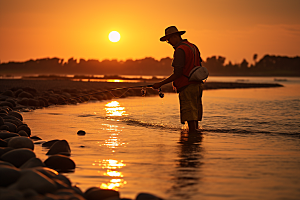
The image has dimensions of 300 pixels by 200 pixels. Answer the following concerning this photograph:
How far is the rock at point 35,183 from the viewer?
3.46m

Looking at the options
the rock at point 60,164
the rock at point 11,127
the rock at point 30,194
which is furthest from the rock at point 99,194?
the rock at point 11,127

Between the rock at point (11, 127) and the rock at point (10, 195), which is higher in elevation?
the rock at point (11, 127)

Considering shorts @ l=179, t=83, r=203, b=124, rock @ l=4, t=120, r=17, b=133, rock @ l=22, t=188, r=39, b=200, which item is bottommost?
rock @ l=22, t=188, r=39, b=200

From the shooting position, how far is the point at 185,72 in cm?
748

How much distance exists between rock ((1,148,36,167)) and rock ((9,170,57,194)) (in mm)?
1255

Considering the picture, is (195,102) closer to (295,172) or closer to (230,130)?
(230,130)

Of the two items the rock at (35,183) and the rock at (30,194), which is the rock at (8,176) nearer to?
the rock at (35,183)

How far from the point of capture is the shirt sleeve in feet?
24.0

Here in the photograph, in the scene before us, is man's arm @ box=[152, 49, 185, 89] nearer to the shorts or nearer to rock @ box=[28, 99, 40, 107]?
the shorts

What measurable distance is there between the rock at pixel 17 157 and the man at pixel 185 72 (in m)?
3.42

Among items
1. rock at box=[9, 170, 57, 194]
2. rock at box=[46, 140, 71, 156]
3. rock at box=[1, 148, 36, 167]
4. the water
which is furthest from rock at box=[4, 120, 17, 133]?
rock at box=[9, 170, 57, 194]

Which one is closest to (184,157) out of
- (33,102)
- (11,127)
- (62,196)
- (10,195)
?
(62,196)

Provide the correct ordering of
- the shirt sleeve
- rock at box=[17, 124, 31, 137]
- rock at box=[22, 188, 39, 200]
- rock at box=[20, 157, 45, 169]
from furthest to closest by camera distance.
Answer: rock at box=[17, 124, 31, 137] → the shirt sleeve → rock at box=[20, 157, 45, 169] → rock at box=[22, 188, 39, 200]

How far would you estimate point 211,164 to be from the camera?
5.16 metres
